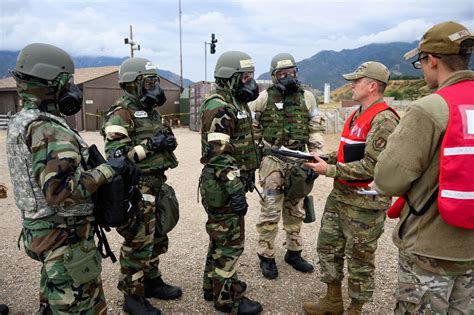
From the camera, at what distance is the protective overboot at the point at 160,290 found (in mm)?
3785

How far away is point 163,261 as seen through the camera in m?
4.67

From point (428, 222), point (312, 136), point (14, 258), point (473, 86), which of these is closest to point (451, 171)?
point (428, 222)

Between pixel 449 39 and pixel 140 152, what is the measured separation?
257cm

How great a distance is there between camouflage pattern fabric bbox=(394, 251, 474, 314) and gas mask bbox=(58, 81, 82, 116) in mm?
2442

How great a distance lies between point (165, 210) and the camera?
11.8 feet

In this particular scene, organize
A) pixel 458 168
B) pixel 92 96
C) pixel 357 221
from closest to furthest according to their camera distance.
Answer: pixel 458 168, pixel 357 221, pixel 92 96

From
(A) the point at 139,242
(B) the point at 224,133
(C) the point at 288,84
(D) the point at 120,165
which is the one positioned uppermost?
(C) the point at 288,84

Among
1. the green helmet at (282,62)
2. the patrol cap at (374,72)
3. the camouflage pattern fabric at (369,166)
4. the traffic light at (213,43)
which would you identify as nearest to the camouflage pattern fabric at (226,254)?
the camouflage pattern fabric at (369,166)

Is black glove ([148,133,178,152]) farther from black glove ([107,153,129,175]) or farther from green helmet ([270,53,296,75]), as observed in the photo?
green helmet ([270,53,296,75])

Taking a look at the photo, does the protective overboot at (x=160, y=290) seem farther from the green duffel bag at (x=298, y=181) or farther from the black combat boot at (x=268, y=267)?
the green duffel bag at (x=298, y=181)

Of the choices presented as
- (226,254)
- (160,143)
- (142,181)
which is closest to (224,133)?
(160,143)

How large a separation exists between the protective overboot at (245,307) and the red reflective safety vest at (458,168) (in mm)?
2230

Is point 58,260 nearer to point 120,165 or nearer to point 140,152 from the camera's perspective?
point 120,165

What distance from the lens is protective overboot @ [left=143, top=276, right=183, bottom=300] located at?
3785 mm
